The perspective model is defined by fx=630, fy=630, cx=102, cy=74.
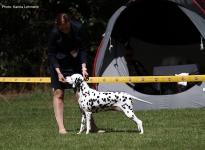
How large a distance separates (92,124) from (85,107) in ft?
1.85

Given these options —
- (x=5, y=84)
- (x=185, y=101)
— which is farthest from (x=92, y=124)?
(x=5, y=84)

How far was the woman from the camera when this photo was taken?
332 inches

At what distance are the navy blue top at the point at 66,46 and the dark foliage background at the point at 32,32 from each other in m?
8.99

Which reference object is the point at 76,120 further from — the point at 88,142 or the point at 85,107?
the point at 88,142

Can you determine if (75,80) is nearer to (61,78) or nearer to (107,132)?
(61,78)

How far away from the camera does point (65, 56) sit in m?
8.56

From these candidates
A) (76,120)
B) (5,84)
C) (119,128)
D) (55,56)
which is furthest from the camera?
(5,84)

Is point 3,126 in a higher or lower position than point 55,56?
lower

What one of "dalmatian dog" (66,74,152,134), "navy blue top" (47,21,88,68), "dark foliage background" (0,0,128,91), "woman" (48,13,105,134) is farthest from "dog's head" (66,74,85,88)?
"dark foliage background" (0,0,128,91)

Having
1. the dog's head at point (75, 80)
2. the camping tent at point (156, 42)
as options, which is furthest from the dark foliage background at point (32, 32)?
the dog's head at point (75, 80)

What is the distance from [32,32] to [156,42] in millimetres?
4803

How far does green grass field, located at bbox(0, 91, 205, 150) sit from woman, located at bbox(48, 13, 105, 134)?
59 cm

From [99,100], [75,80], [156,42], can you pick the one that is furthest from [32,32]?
[99,100]

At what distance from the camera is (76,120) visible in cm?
1080
